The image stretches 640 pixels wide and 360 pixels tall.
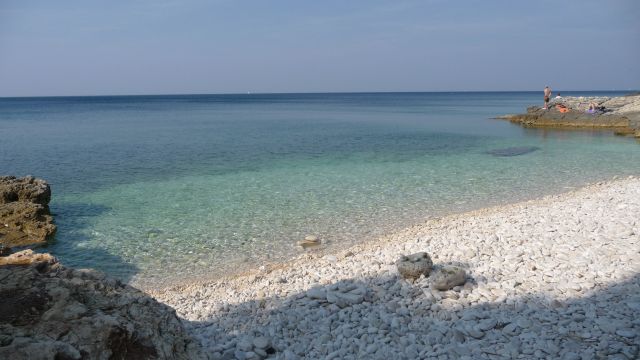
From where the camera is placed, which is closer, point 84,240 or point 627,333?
point 627,333

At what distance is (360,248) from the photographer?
1034 cm

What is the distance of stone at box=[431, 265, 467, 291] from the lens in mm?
6902

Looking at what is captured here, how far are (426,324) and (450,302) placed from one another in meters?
0.70

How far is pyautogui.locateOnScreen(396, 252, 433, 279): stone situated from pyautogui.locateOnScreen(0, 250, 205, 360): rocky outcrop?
3.54m

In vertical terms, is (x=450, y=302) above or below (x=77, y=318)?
below

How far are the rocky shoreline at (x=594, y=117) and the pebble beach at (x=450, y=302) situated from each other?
29.1 m

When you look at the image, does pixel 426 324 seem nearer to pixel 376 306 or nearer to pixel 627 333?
pixel 376 306

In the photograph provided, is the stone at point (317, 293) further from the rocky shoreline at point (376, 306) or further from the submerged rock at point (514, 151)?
the submerged rock at point (514, 151)

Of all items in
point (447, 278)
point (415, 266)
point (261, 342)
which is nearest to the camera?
point (261, 342)

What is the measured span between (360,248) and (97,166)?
1690cm

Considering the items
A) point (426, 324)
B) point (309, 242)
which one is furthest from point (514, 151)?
point (426, 324)

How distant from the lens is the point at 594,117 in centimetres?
Result: 3941

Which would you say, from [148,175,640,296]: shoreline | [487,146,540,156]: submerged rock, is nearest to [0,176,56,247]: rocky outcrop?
[148,175,640,296]: shoreline

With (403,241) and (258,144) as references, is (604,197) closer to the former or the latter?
(403,241)
